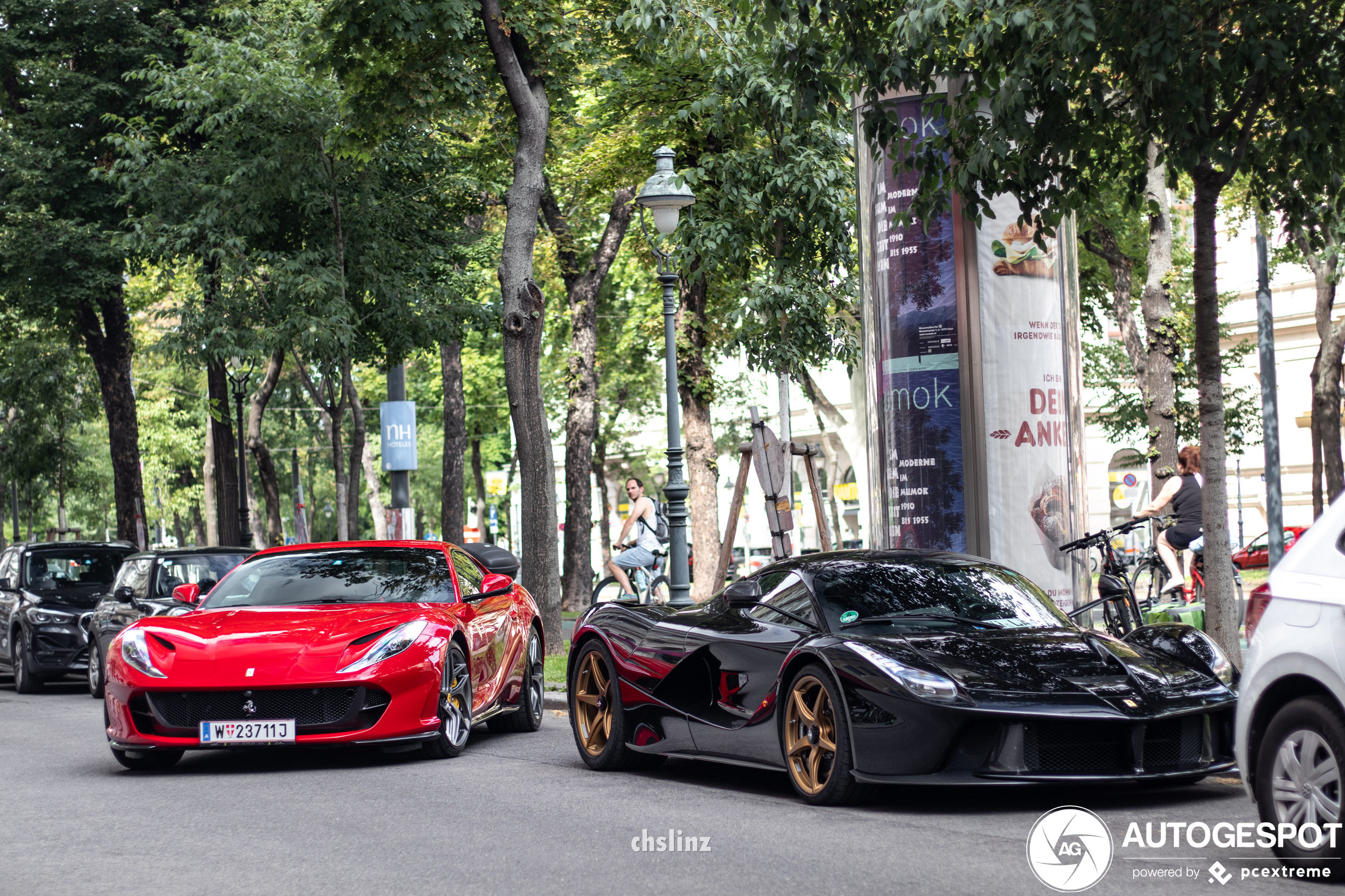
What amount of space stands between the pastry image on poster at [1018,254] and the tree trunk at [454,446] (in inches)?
709

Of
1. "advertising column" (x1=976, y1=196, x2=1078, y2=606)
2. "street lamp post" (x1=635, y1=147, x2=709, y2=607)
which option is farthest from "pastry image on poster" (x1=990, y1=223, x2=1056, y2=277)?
"street lamp post" (x1=635, y1=147, x2=709, y2=607)

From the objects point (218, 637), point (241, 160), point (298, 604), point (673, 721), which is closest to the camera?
point (673, 721)

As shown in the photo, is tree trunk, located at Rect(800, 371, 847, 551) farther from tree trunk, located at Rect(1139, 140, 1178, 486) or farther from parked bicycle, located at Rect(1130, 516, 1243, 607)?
parked bicycle, located at Rect(1130, 516, 1243, 607)

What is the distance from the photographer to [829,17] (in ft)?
36.5

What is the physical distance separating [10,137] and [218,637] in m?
18.3

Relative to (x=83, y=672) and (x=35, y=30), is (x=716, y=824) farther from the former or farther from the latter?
(x=35, y=30)

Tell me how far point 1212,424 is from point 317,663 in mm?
5808

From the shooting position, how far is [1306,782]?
526 cm

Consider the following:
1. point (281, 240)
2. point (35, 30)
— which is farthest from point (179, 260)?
point (35, 30)

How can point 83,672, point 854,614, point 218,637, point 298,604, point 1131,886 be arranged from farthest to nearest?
1. point 83,672
2. point 298,604
3. point 218,637
4. point 854,614
5. point 1131,886

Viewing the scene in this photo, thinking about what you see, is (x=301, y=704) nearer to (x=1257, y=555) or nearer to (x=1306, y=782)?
(x=1306, y=782)

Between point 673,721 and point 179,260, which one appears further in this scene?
point 179,260

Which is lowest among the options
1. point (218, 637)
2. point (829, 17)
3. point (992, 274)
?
point (218, 637)

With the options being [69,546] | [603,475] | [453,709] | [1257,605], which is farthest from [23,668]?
[603,475]
